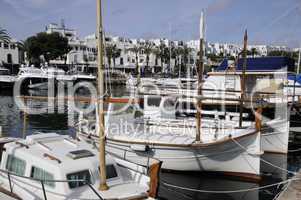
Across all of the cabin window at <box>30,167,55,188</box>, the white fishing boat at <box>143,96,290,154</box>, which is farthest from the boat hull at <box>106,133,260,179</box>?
the cabin window at <box>30,167,55,188</box>

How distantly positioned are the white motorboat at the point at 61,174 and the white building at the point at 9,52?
3650 inches

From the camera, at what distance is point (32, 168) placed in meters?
8.55

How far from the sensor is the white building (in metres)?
92.4

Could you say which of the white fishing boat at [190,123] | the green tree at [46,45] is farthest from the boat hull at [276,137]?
the green tree at [46,45]

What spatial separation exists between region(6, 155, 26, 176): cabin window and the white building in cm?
9238

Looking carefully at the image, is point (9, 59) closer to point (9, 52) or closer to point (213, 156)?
point (9, 52)

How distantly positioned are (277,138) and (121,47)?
108m

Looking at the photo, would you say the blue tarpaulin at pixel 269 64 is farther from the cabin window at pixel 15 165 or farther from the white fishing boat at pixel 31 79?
the white fishing boat at pixel 31 79

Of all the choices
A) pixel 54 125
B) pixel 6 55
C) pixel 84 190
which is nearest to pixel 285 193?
pixel 84 190

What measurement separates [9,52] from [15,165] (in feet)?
316

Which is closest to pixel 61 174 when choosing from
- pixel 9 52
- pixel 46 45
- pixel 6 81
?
pixel 6 81

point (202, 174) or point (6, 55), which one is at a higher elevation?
point (6, 55)

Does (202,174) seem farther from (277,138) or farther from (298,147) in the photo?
(298,147)

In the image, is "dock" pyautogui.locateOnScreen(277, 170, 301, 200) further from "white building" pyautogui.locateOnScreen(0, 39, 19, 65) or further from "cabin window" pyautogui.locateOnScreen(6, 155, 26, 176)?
"white building" pyautogui.locateOnScreen(0, 39, 19, 65)
